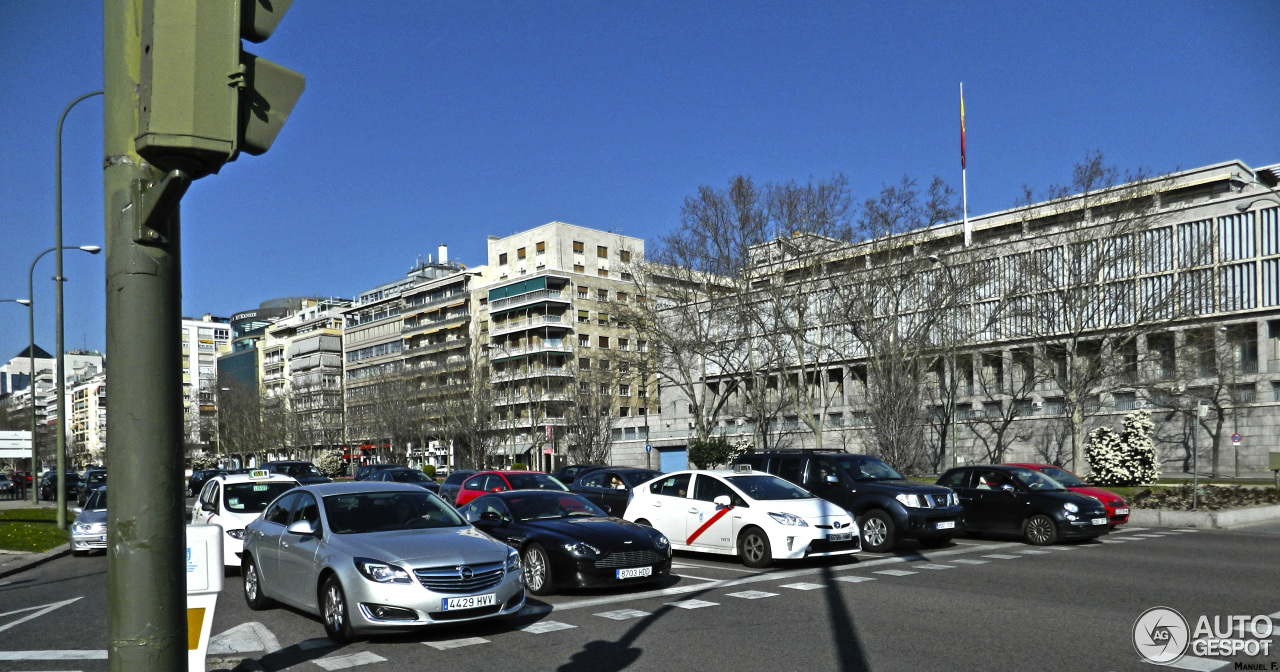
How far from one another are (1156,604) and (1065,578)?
2.41m

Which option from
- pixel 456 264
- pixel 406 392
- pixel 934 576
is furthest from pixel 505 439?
pixel 934 576

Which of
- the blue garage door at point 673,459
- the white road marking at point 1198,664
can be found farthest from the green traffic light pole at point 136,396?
the blue garage door at point 673,459

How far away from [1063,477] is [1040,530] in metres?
4.65

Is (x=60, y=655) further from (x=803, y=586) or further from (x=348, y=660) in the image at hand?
(x=803, y=586)

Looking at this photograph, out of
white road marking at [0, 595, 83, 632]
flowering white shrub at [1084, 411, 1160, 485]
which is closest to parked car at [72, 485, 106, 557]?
white road marking at [0, 595, 83, 632]

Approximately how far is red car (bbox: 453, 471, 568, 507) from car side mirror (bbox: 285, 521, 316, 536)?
10254mm

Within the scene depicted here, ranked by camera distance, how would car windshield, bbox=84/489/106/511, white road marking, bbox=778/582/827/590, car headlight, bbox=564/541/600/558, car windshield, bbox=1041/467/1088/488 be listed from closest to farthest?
car headlight, bbox=564/541/600/558 → white road marking, bbox=778/582/827/590 → car windshield, bbox=84/489/106/511 → car windshield, bbox=1041/467/1088/488

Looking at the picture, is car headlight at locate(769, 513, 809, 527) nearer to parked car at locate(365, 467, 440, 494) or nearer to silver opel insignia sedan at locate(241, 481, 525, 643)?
silver opel insignia sedan at locate(241, 481, 525, 643)

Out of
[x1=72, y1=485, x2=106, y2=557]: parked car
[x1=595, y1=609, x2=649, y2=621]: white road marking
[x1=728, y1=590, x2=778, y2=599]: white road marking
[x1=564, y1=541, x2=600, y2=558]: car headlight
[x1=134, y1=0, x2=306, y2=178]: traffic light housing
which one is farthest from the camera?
[x1=72, y1=485, x2=106, y2=557]: parked car

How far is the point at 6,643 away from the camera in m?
9.28

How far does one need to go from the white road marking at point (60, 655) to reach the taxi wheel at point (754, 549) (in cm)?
880

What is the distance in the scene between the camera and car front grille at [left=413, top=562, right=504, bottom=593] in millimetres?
8695

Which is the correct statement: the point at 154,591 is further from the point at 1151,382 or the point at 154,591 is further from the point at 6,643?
the point at 1151,382

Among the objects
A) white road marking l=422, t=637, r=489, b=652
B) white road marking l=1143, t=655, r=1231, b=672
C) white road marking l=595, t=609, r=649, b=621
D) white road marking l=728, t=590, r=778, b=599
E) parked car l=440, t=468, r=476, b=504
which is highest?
white road marking l=1143, t=655, r=1231, b=672
